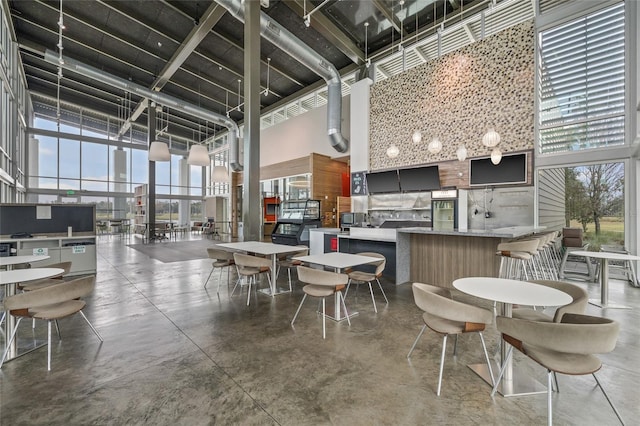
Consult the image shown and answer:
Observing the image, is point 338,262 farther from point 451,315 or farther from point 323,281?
point 451,315

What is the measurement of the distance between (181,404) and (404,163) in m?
7.89

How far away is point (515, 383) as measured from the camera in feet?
7.06

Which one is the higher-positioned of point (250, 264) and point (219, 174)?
point (219, 174)

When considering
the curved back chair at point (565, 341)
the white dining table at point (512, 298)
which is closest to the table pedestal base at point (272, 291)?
the white dining table at point (512, 298)

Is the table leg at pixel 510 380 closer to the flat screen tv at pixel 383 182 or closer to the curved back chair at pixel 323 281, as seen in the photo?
the curved back chair at pixel 323 281

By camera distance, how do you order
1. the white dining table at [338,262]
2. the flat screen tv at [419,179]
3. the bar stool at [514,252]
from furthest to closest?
the flat screen tv at [419,179] < the bar stool at [514,252] < the white dining table at [338,262]

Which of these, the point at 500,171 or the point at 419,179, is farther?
the point at 419,179

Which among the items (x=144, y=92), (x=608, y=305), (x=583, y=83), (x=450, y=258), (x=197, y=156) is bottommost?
(x=608, y=305)

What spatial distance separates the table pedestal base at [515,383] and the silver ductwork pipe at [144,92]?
1201 cm

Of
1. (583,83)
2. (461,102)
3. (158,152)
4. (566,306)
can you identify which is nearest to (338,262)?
(566,306)

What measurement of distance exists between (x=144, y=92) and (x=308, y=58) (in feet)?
22.9

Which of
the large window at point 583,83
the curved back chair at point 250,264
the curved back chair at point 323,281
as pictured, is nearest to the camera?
the curved back chair at point 323,281

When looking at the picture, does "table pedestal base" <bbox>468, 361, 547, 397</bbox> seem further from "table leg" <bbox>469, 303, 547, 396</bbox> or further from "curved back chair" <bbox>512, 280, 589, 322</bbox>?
"curved back chair" <bbox>512, 280, 589, 322</bbox>

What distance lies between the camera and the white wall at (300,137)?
34.5ft
